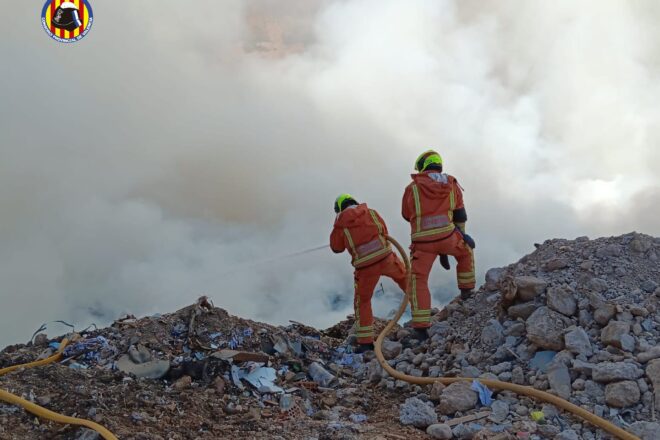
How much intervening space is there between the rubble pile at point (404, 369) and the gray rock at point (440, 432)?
1cm

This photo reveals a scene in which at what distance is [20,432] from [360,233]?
4.95m

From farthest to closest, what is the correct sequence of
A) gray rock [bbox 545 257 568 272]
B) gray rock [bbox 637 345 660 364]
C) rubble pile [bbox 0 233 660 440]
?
gray rock [bbox 545 257 568 272], gray rock [bbox 637 345 660 364], rubble pile [bbox 0 233 660 440]

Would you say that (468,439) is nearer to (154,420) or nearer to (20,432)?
(154,420)

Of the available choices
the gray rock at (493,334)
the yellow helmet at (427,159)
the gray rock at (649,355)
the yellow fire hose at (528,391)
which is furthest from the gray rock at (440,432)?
the yellow helmet at (427,159)

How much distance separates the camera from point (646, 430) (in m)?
5.34

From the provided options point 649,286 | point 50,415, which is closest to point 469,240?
point 649,286

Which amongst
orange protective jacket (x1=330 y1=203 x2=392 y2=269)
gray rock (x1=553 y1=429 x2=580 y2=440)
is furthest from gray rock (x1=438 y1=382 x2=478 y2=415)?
orange protective jacket (x1=330 y1=203 x2=392 y2=269)

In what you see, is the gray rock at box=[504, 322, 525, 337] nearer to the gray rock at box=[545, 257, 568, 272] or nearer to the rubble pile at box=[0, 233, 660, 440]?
the rubble pile at box=[0, 233, 660, 440]

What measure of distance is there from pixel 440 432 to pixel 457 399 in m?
0.55

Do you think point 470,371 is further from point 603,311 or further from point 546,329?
point 603,311

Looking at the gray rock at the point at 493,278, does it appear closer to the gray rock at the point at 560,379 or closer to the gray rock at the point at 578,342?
the gray rock at the point at 578,342

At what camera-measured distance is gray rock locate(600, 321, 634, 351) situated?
20.8 feet

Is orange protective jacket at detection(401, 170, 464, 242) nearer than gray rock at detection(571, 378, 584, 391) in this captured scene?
No

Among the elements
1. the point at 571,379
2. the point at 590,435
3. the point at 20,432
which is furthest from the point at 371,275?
the point at 20,432
